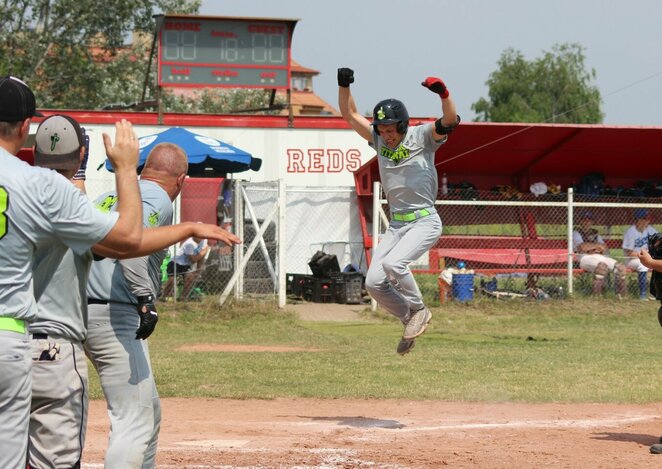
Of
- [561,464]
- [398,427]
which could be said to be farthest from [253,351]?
[561,464]

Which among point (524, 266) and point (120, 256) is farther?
point (524, 266)

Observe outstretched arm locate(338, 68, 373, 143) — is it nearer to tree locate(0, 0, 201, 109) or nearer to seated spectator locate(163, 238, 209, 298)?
seated spectator locate(163, 238, 209, 298)

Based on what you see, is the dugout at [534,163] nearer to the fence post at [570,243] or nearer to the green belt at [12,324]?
the fence post at [570,243]

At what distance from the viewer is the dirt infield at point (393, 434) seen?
784 cm

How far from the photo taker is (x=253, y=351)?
49.0ft

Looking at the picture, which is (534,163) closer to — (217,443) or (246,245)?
(246,245)

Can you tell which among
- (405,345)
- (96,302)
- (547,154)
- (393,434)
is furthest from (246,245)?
(96,302)

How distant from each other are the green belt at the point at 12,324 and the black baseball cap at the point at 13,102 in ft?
2.71

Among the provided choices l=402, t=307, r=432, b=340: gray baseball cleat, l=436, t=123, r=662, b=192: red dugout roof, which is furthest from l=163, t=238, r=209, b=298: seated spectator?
l=402, t=307, r=432, b=340: gray baseball cleat

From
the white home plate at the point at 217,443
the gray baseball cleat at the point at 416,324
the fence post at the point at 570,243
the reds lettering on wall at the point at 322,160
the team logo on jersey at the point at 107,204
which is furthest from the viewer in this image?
the reds lettering on wall at the point at 322,160

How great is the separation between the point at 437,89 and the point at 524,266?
13019 mm

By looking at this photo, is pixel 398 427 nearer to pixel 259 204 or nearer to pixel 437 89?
pixel 437 89

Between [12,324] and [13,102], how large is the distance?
0.91 metres

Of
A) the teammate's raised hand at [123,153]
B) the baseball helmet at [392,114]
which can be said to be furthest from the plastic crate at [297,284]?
the teammate's raised hand at [123,153]
